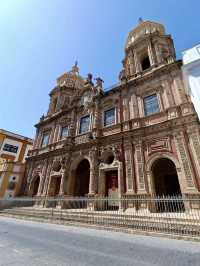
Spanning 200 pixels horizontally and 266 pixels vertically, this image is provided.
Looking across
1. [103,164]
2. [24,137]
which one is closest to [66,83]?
[24,137]

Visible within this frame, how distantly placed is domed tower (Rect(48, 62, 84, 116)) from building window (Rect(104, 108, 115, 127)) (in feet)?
26.5

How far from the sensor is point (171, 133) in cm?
1072

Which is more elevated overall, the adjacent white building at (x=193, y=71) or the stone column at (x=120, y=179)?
the adjacent white building at (x=193, y=71)

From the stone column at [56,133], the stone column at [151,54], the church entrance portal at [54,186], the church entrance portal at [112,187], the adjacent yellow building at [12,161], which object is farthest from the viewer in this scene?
the stone column at [56,133]

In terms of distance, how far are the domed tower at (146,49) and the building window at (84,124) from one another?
5.55 m

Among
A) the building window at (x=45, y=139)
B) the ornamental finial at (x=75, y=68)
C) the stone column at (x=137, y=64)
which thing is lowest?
the building window at (x=45, y=139)

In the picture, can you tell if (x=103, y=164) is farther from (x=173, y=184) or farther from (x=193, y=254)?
(x=193, y=254)

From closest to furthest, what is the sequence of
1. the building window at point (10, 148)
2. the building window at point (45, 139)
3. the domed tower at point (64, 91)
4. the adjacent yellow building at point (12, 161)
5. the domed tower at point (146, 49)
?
1. the domed tower at point (146, 49)
2. the adjacent yellow building at point (12, 161)
3. the building window at point (45, 139)
4. the domed tower at point (64, 91)
5. the building window at point (10, 148)

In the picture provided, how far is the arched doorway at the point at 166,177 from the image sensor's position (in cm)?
1282

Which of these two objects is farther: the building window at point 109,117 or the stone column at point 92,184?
the building window at point 109,117

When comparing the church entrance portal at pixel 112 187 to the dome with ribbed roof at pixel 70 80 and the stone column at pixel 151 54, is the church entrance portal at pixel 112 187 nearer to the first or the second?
the stone column at pixel 151 54

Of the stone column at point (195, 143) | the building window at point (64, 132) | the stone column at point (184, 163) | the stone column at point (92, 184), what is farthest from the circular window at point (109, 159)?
the building window at point (64, 132)

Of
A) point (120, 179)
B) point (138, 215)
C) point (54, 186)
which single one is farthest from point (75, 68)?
point (138, 215)

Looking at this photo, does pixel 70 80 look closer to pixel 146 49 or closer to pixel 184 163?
pixel 146 49
